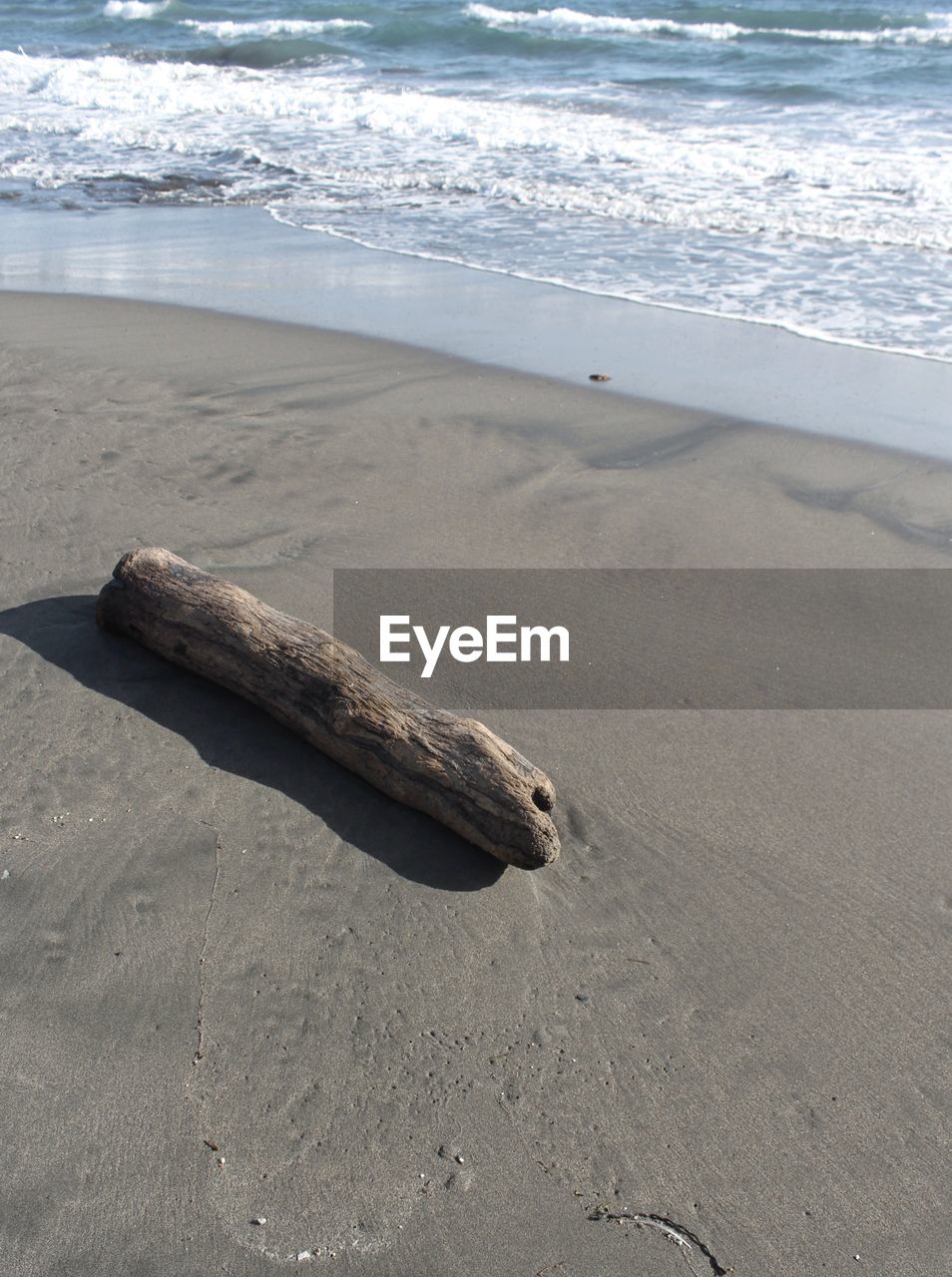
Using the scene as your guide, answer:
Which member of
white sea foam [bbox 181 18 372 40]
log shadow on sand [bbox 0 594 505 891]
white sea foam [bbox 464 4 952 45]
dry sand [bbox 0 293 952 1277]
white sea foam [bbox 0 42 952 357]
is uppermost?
white sea foam [bbox 464 4 952 45]

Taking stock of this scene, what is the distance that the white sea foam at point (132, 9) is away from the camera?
2780 cm

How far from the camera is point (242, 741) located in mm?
3428

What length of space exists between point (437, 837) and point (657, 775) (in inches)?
30.2

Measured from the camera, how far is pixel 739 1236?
2227 mm

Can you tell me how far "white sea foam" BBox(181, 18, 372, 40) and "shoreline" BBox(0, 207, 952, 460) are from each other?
62.2ft

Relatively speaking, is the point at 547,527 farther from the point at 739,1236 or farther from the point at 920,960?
the point at 739,1236

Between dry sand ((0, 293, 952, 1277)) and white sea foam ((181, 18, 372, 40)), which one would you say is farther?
white sea foam ((181, 18, 372, 40))

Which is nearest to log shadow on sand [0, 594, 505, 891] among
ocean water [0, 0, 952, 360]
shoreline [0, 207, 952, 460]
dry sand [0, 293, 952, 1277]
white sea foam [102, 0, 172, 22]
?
dry sand [0, 293, 952, 1277]

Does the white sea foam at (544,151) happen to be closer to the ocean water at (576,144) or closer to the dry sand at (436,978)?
the ocean water at (576,144)

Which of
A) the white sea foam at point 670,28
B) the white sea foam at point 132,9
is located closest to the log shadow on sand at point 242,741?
the white sea foam at point 670,28

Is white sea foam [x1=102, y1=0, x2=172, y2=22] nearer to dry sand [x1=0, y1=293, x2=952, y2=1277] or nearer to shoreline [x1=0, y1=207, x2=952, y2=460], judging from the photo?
shoreline [x1=0, y1=207, x2=952, y2=460]

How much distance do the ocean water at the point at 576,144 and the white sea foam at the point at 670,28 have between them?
0.36ft

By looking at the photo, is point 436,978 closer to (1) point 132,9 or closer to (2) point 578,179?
(2) point 578,179

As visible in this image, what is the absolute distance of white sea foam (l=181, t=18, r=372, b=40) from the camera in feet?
85.4
